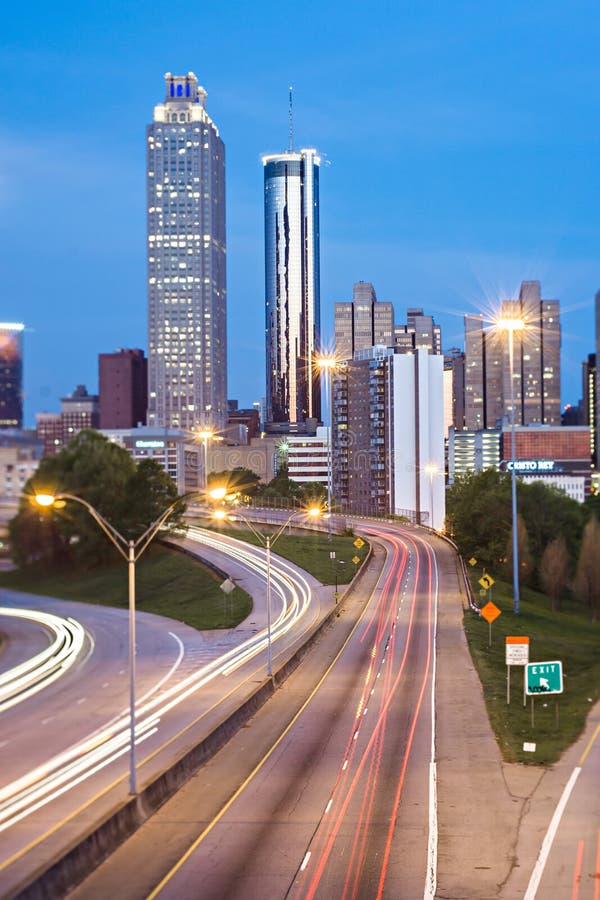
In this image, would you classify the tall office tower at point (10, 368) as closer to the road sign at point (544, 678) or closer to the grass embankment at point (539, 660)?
Result: the grass embankment at point (539, 660)

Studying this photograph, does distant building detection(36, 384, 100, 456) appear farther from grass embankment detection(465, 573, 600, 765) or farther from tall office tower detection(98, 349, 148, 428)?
grass embankment detection(465, 573, 600, 765)

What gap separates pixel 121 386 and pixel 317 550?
298 feet

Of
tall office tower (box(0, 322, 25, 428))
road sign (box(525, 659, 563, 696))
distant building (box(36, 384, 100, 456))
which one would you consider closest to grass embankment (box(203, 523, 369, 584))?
road sign (box(525, 659, 563, 696))

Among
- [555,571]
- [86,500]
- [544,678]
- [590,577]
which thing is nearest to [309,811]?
[544,678]

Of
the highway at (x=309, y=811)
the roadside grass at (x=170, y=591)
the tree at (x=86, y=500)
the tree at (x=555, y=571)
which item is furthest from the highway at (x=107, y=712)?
the tree at (x=555, y=571)

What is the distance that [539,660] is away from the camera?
61.7 m

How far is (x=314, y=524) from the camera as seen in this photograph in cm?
13850

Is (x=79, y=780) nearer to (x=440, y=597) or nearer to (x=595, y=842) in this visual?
(x=595, y=842)

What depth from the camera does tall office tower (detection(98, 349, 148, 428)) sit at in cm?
2814

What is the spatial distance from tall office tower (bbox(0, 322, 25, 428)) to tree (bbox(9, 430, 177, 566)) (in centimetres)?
205

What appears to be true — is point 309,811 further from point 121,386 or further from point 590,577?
point 590,577

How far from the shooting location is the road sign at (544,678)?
3862cm

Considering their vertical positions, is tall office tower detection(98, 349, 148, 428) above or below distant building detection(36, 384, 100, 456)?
above

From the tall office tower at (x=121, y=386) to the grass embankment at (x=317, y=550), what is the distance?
68.6 meters
